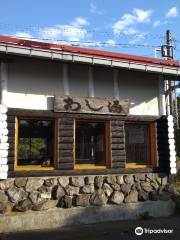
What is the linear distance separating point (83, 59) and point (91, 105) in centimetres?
150

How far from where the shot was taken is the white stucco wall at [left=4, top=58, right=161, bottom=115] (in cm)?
997

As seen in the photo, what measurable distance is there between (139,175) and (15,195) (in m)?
3.87

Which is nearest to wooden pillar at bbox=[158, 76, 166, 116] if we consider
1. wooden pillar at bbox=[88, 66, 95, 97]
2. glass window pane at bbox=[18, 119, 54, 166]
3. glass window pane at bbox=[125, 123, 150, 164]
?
glass window pane at bbox=[125, 123, 150, 164]

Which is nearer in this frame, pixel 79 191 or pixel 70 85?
pixel 79 191

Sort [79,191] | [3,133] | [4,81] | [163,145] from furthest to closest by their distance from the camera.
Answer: [163,145], [79,191], [4,81], [3,133]

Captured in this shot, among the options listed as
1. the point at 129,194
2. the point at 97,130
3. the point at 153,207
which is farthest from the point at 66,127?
the point at 153,207

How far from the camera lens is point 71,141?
10.3 meters

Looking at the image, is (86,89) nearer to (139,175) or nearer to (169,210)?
(139,175)

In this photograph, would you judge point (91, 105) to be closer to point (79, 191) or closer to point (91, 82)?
point (91, 82)

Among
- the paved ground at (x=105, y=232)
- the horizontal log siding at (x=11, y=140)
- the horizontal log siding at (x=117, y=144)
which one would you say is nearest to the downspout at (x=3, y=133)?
the horizontal log siding at (x=11, y=140)

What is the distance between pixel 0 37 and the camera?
1048 cm

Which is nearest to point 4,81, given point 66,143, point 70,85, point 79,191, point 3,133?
point 3,133

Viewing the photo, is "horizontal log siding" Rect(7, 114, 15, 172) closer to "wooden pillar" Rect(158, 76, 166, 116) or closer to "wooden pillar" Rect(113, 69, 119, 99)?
"wooden pillar" Rect(113, 69, 119, 99)

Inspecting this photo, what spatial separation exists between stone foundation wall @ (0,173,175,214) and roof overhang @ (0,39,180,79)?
3240 millimetres
